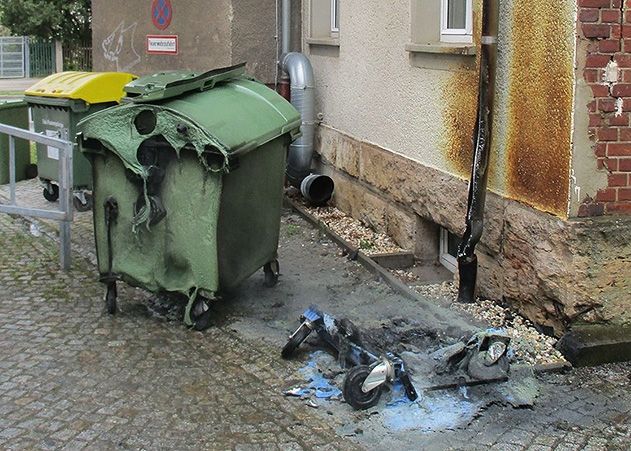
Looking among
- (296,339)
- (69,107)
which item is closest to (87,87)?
(69,107)

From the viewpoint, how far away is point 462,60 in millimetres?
6398

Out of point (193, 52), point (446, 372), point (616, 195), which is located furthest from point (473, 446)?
point (193, 52)

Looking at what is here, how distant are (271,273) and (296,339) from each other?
1.64 meters

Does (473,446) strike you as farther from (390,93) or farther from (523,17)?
(390,93)

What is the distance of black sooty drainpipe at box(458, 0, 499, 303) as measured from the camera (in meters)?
5.80

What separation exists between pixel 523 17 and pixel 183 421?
3.18 m

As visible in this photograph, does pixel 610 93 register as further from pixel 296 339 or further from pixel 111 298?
pixel 111 298

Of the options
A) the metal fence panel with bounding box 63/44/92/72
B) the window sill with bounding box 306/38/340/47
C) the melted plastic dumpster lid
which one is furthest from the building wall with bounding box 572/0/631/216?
the metal fence panel with bounding box 63/44/92/72

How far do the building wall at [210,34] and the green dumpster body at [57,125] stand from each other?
59.5 inches

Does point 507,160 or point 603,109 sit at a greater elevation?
point 603,109

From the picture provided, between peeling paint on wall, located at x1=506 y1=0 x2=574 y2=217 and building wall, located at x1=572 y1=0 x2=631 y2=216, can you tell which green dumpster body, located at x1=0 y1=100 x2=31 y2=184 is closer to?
peeling paint on wall, located at x1=506 y1=0 x2=574 y2=217

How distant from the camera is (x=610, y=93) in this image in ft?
17.1

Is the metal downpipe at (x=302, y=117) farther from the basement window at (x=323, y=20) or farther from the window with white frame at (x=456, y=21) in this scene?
the window with white frame at (x=456, y=21)

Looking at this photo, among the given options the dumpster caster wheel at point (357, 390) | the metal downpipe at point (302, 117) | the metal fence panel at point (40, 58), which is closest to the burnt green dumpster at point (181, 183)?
the dumpster caster wheel at point (357, 390)
